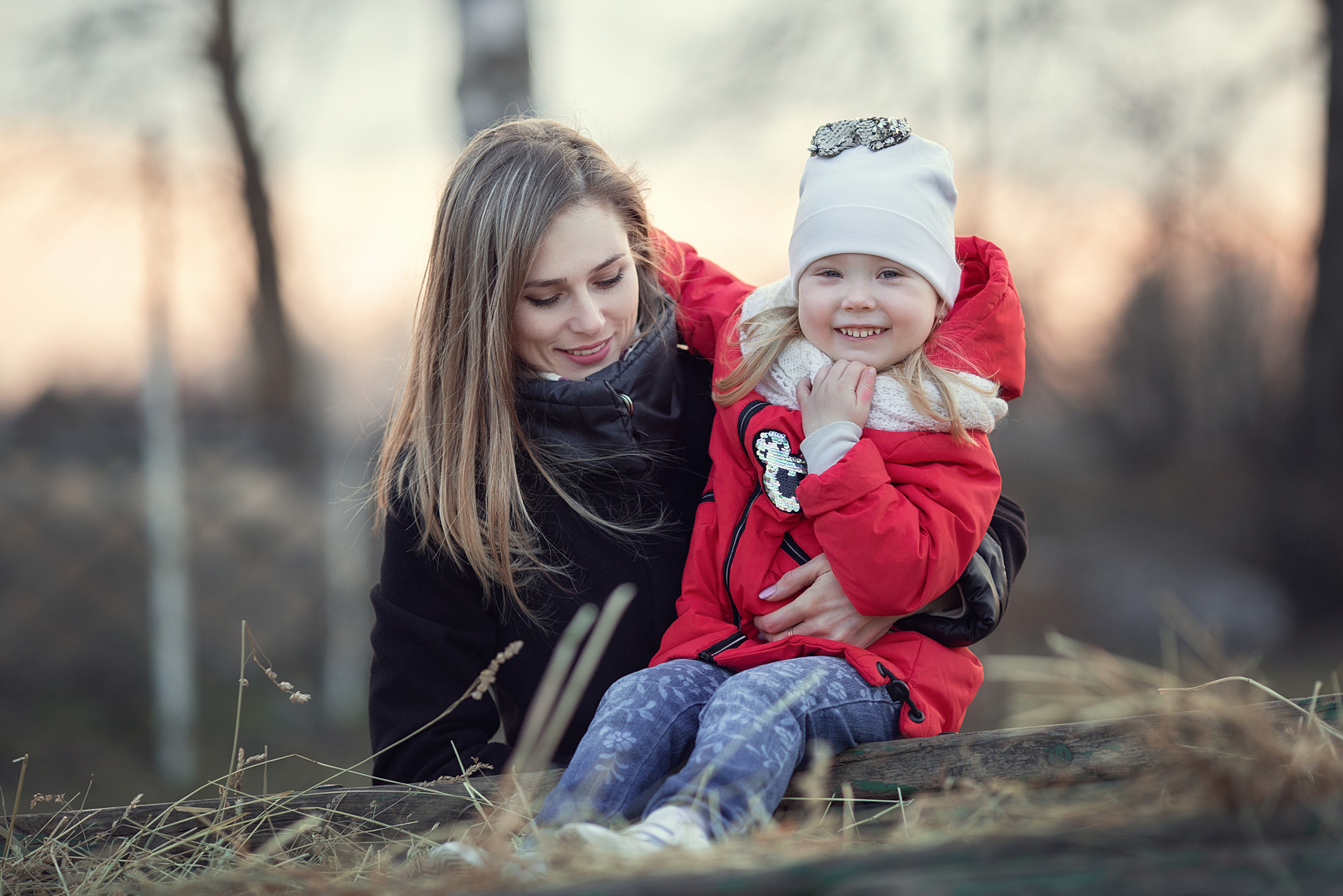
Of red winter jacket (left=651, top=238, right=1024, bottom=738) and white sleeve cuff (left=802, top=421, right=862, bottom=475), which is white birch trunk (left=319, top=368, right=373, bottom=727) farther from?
white sleeve cuff (left=802, top=421, right=862, bottom=475)

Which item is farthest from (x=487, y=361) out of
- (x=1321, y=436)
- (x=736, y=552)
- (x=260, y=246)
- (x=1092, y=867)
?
(x=1321, y=436)

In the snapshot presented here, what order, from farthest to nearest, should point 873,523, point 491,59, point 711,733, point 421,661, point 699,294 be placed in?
point 491,59 < point 699,294 < point 421,661 < point 873,523 < point 711,733

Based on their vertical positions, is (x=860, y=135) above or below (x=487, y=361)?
above

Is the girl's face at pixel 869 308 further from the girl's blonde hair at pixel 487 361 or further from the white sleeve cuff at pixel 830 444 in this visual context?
the girl's blonde hair at pixel 487 361

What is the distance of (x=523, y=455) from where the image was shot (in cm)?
212

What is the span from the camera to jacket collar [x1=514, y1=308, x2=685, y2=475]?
2.00 meters

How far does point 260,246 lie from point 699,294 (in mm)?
5678

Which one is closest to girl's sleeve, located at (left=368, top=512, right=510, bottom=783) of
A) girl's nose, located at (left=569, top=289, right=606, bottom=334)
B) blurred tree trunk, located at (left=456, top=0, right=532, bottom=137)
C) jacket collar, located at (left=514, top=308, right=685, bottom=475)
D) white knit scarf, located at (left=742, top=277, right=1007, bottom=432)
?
jacket collar, located at (left=514, top=308, right=685, bottom=475)

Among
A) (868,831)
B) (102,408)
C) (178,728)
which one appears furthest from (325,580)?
(868,831)

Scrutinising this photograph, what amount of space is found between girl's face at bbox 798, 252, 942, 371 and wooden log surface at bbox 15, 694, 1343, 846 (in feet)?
2.43

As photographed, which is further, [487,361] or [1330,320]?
[1330,320]

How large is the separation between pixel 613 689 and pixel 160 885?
0.72m

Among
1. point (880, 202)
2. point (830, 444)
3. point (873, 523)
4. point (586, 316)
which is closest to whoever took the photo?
point (873, 523)

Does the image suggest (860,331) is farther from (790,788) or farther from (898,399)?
(790,788)
